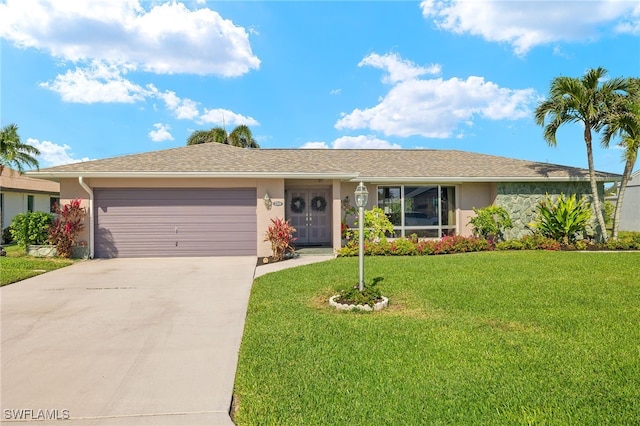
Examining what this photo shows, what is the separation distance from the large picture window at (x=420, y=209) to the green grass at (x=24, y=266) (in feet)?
36.4

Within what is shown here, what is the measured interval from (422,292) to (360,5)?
8.53 metres

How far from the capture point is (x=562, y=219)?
13.3 m

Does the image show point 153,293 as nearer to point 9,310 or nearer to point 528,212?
point 9,310

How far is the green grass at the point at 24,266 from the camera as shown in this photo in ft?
28.8

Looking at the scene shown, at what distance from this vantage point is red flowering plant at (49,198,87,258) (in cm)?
1143

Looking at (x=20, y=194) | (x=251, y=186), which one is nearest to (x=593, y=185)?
(x=251, y=186)

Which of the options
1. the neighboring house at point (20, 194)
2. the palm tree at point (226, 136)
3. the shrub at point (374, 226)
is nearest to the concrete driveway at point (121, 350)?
the shrub at point (374, 226)

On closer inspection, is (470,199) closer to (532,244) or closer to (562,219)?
(532,244)

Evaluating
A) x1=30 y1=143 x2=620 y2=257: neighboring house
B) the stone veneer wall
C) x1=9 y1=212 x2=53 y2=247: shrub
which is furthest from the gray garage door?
the stone veneer wall

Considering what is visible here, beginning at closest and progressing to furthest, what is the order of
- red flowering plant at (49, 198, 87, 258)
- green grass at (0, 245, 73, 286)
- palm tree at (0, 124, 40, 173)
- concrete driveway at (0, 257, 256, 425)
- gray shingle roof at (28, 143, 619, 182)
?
concrete driveway at (0, 257, 256, 425) → green grass at (0, 245, 73, 286) → red flowering plant at (49, 198, 87, 258) → gray shingle roof at (28, 143, 619, 182) → palm tree at (0, 124, 40, 173)

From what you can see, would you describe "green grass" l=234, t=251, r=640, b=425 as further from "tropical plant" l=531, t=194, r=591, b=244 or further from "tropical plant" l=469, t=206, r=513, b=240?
"tropical plant" l=531, t=194, r=591, b=244

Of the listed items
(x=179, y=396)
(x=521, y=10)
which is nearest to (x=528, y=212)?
(x=521, y=10)

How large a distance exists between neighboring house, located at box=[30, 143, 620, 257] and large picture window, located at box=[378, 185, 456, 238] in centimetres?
4

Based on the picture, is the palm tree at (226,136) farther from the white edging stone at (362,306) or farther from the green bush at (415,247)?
the white edging stone at (362,306)
